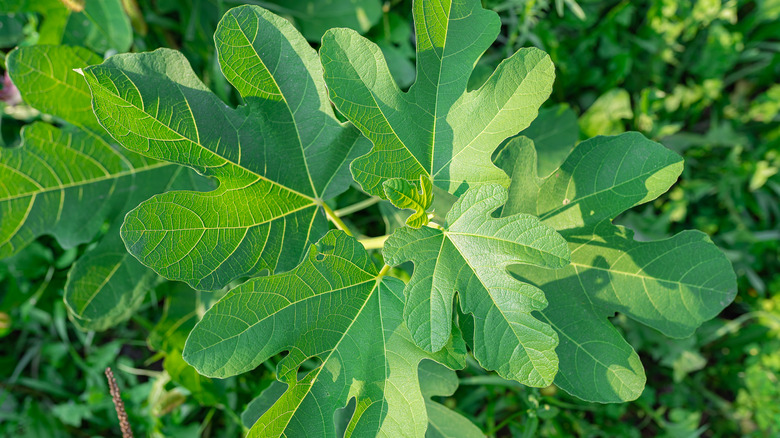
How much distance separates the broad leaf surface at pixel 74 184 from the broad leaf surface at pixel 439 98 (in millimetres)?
799

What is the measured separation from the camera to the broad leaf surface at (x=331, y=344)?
123cm

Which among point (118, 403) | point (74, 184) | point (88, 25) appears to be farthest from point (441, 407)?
point (88, 25)

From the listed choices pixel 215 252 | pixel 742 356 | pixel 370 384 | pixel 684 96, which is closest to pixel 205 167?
pixel 215 252

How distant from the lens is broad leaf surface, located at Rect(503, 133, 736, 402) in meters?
1.33

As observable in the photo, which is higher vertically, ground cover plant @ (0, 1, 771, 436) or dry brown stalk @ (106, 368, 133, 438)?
ground cover plant @ (0, 1, 771, 436)

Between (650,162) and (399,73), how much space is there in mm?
1216

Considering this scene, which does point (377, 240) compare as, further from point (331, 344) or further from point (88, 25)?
point (88, 25)

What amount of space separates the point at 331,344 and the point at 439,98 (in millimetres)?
699

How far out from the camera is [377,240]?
1517 mm

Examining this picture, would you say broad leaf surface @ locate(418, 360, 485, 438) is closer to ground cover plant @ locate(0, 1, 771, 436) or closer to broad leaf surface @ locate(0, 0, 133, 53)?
ground cover plant @ locate(0, 1, 771, 436)

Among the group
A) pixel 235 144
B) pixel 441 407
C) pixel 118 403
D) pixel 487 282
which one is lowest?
pixel 441 407

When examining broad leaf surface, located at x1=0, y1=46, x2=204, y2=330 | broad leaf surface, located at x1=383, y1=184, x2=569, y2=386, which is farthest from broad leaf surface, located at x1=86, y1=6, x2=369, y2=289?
broad leaf surface, located at x1=0, y1=46, x2=204, y2=330

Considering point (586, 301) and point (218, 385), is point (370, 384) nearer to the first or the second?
point (586, 301)

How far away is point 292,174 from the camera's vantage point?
1419 mm
